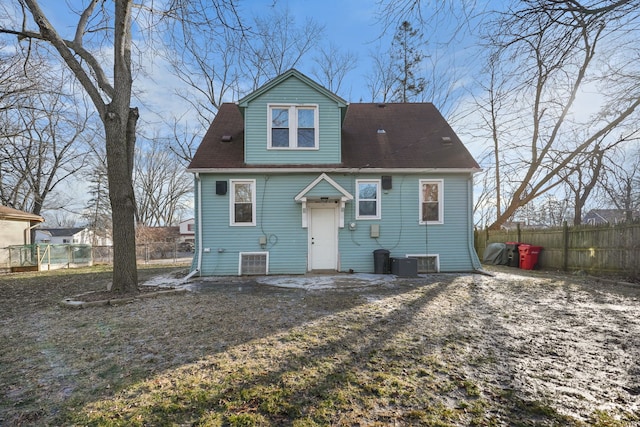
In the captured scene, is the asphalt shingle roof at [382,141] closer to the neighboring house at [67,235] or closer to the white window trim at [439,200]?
the white window trim at [439,200]

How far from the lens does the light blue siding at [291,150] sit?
9.59 m

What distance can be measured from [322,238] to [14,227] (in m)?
16.2

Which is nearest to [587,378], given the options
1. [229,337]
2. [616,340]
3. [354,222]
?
[616,340]

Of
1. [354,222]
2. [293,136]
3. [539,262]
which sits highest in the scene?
[293,136]

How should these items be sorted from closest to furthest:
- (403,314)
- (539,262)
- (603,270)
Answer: (403,314) < (603,270) < (539,262)

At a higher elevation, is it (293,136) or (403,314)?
(293,136)

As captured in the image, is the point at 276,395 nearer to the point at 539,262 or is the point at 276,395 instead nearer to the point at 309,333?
the point at 309,333

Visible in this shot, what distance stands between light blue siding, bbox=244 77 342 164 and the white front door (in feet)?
5.52

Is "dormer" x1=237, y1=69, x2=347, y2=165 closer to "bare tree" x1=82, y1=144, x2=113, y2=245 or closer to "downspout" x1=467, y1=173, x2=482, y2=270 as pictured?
"downspout" x1=467, y1=173, x2=482, y2=270

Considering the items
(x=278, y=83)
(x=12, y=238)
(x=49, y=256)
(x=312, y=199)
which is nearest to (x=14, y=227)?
(x=12, y=238)

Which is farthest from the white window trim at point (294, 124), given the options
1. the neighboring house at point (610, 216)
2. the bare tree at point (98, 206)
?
the bare tree at point (98, 206)

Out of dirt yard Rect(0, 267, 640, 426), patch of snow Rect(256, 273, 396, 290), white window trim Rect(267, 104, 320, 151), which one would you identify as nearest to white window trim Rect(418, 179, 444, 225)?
patch of snow Rect(256, 273, 396, 290)

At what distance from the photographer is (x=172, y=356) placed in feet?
11.3

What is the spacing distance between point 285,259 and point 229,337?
556 centimetres
